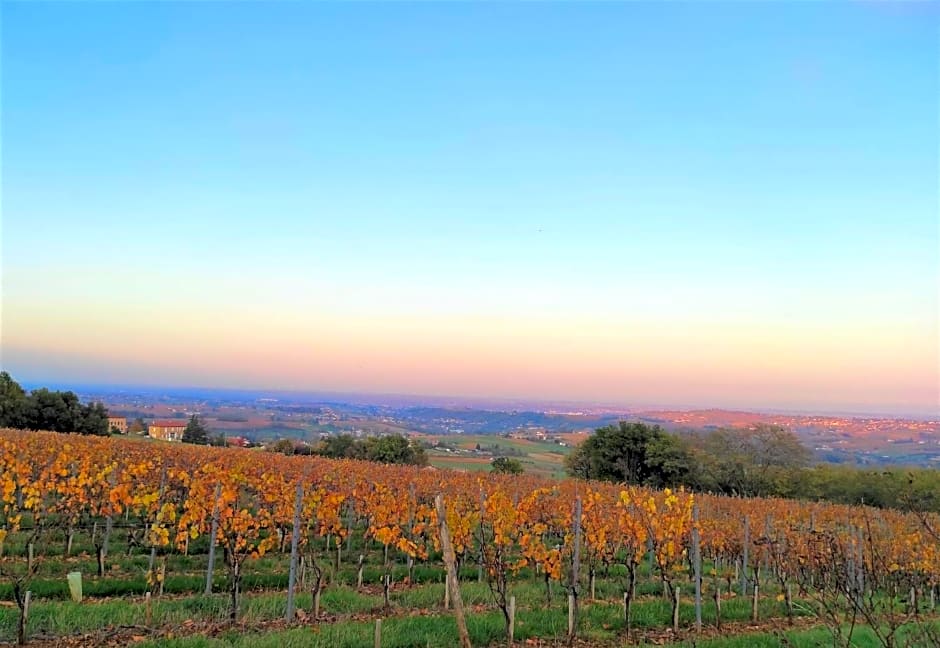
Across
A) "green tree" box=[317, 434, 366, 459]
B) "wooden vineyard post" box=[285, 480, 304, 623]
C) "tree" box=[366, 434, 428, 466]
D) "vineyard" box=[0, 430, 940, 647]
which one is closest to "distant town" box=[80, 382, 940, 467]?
"green tree" box=[317, 434, 366, 459]

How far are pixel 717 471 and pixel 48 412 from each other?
4439 centimetres

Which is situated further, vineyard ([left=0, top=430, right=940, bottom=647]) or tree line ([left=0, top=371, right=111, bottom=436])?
tree line ([left=0, top=371, right=111, bottom=436])

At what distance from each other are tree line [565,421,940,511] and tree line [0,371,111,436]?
33663 millimetres

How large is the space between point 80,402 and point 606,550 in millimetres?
43585

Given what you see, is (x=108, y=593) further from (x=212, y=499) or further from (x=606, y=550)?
(x=606, y=550)

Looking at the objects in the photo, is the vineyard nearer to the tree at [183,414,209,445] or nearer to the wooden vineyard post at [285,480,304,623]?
the wooden vineyard post at [285,480,304,623]

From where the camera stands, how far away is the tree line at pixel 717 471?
37094 mm

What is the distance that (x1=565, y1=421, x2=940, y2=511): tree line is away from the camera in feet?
122

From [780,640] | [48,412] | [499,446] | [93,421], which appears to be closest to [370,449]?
[93,421]

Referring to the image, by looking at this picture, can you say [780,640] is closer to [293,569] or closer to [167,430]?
[293,569]

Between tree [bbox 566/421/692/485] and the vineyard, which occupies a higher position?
the vineyard

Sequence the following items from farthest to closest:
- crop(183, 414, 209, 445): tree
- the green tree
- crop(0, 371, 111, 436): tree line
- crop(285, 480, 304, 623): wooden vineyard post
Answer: crop(183, 414, 209, 445): tree, the green tree, crop(0, 371, 111, 436): tree line, crop(285, 480, 304, 623): wooden vineyard post

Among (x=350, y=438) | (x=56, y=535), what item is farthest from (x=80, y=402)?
(x=56, y=535)

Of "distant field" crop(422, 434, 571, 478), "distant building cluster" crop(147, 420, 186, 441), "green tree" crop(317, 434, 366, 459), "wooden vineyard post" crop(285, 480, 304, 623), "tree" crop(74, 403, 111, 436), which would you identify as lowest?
"distant field" crop(422, 434, 571, 478)
